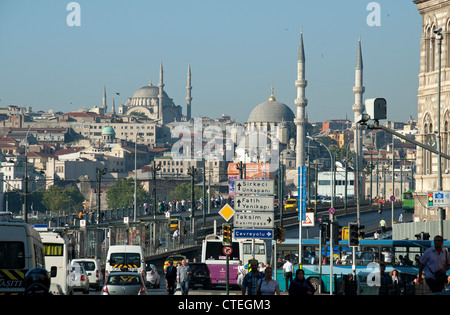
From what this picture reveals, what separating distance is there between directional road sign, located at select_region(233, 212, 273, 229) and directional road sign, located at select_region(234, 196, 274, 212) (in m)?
0.13

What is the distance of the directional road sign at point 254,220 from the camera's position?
21.2 metres

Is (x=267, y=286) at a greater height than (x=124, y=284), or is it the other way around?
(x=267, y=286)

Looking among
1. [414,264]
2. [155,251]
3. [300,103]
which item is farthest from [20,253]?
[300,103]

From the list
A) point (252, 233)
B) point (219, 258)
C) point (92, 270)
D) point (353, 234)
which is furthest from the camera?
point (219, 258)

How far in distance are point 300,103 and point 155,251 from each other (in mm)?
123723

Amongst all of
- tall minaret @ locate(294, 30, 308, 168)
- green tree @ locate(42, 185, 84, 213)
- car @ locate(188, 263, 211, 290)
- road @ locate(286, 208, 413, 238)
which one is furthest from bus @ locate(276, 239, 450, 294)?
green tree @ locate(42, 185, 84, 213)

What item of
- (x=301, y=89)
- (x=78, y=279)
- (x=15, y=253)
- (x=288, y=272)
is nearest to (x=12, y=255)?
(x=15, y=253)

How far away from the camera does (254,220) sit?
21.3m

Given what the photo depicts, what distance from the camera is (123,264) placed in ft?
102

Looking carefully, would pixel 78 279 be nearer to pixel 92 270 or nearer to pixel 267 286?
pixel 92 270

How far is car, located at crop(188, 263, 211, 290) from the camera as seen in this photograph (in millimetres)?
30844

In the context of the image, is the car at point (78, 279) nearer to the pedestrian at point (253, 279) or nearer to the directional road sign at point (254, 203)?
the directional road sign at point (254, 203)

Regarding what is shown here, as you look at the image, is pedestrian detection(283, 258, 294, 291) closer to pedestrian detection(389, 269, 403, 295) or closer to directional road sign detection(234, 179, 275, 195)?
pedestrian detection(389, 269, 403, 295)

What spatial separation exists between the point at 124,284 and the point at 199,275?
25.9ft
